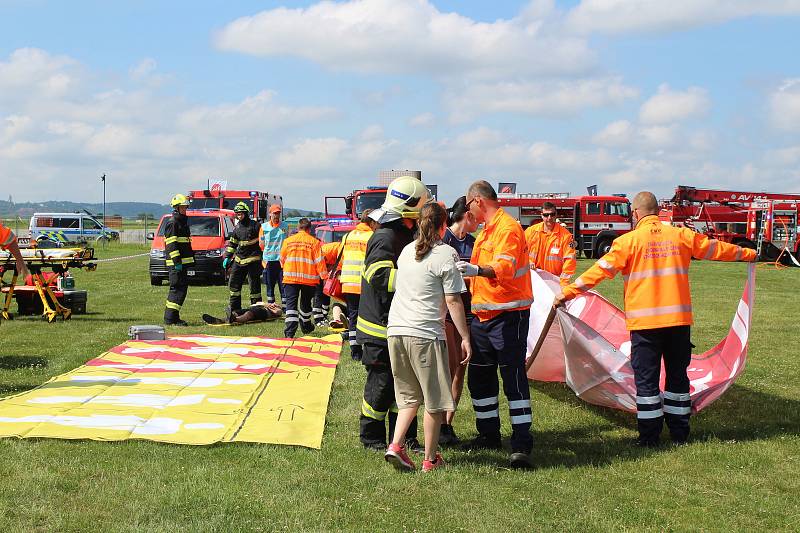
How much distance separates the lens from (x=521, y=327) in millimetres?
6289

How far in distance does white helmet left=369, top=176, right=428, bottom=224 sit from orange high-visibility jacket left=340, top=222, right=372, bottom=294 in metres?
2.22

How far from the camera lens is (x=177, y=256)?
44.6ft

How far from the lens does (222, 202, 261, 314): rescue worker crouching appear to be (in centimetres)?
1416

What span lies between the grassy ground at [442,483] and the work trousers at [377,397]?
18cm

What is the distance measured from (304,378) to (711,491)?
4837 millimetres

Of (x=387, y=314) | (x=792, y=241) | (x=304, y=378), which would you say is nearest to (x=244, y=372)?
(x=304, y=378)

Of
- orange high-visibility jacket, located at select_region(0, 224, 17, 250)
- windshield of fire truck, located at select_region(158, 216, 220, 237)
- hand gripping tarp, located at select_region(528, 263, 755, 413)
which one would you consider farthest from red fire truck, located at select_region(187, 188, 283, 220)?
hand gripping tarp, located at select_region(528, 263, 755, 413)

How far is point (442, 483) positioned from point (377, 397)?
0.97 m

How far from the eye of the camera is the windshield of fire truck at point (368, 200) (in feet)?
82.2

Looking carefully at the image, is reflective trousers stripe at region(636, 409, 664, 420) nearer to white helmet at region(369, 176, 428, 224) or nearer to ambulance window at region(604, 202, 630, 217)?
white helmet at region(369, 176, 428, 224)

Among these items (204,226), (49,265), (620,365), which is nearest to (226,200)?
(204,226)

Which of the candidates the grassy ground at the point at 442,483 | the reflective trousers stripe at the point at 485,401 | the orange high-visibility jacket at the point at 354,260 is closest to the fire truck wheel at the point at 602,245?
the grassy ground at the point at 442,483

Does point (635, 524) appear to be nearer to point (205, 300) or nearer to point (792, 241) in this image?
point (205, 300)

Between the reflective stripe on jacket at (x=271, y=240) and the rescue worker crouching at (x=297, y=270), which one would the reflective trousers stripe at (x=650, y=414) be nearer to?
the rescue worker crouching at (x=297, y=270)
